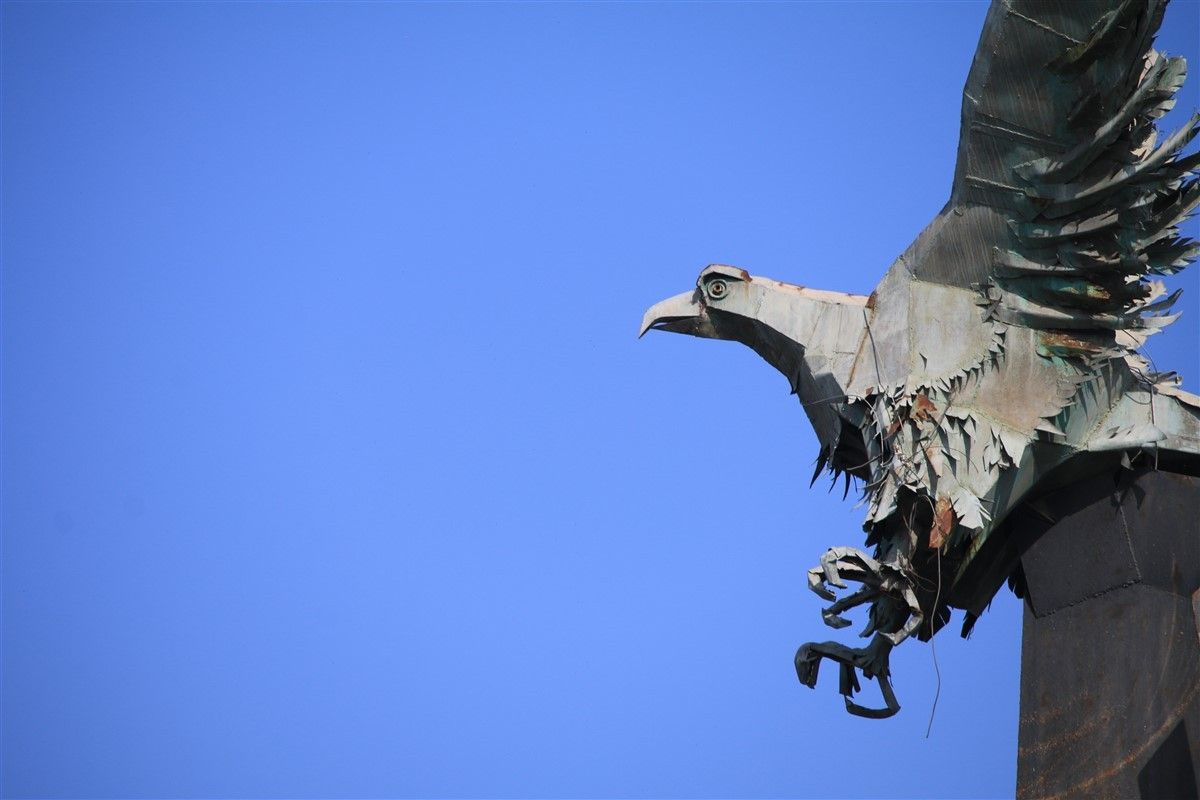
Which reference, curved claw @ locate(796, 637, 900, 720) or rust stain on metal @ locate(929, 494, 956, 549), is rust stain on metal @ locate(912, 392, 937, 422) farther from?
curved claw @ locate(796, 637, 900, 720)

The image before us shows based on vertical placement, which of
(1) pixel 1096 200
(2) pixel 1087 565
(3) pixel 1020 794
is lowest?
(3) pixel 1020 794

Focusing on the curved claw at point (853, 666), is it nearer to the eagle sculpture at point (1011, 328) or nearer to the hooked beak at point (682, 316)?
the eagle sculpture at point (1011, 328)

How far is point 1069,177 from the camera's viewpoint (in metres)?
12.5

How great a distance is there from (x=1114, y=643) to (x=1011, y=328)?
2.53 m

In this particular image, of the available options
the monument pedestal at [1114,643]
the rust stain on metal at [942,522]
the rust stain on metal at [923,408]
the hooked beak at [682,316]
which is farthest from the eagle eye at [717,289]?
the monument pedestal at [1114,643]

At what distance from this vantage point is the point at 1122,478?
13164 millimetres

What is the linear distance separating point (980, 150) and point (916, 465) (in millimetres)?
2450

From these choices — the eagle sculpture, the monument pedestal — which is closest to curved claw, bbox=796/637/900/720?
the eagle sculpture

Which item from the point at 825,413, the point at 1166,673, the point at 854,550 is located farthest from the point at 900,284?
the point at 1166,673

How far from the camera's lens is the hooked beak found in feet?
48.5

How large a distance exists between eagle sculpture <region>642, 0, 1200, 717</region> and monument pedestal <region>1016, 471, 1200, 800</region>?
1.14 feet

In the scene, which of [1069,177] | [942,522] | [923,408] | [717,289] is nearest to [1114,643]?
[942,522]

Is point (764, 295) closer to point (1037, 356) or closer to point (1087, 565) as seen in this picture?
point (1037, 356)

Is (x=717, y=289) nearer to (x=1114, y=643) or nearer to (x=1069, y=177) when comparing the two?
(x=1069, y=177)
